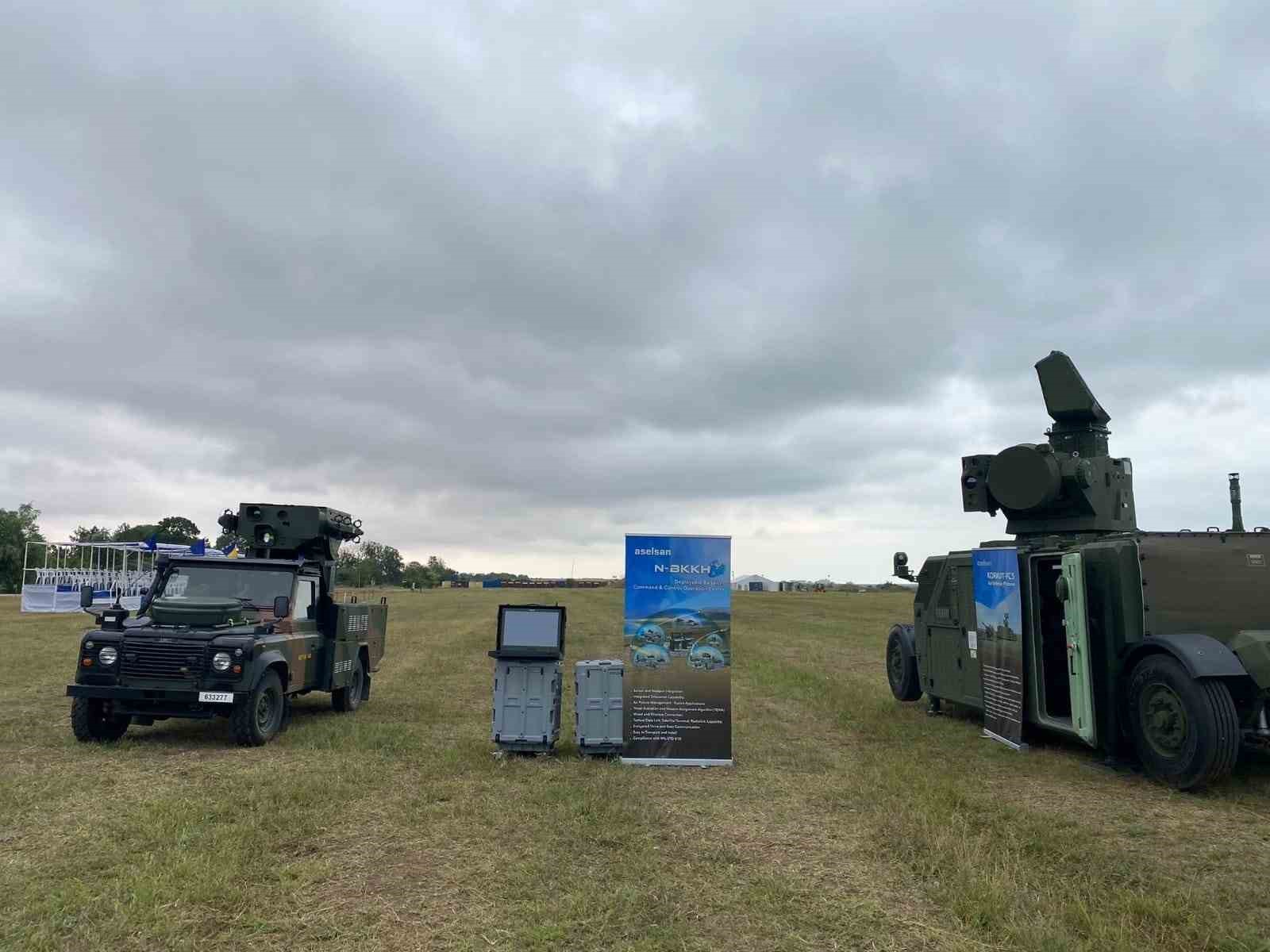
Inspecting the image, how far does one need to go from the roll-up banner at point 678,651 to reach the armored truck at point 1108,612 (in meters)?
3.50

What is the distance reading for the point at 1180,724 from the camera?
773 cm

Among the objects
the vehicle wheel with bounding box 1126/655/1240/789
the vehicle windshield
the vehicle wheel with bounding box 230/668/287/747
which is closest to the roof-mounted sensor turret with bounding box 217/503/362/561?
the vehicle windshield

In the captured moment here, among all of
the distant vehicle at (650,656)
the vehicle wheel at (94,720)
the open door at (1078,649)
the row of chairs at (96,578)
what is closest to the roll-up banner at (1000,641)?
the open door at (1078,649)

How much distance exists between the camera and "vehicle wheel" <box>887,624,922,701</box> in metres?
13.2

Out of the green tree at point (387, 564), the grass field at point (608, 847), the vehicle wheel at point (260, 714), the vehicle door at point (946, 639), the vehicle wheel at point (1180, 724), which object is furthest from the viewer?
the green tree at point (387, 564)

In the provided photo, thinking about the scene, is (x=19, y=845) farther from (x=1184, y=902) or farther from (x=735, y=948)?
(x=1184, y=902)

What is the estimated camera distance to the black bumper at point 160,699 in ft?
30.4

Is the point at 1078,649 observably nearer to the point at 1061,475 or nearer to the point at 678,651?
the point at 1061,475

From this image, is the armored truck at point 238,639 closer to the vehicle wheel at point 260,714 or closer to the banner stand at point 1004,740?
the vehicle wheel at point 260,714

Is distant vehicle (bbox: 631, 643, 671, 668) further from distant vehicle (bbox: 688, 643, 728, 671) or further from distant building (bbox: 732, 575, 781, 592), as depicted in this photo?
distant building (bbox: 732, 575, 781, 592)

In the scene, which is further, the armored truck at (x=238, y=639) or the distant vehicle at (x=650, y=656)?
the armored truck at (x=238, y=639)

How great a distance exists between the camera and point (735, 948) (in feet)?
14.8

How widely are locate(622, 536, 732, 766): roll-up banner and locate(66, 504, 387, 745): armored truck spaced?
424 centimetres

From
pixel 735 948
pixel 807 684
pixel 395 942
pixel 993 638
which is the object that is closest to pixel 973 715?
pixel 993 638
